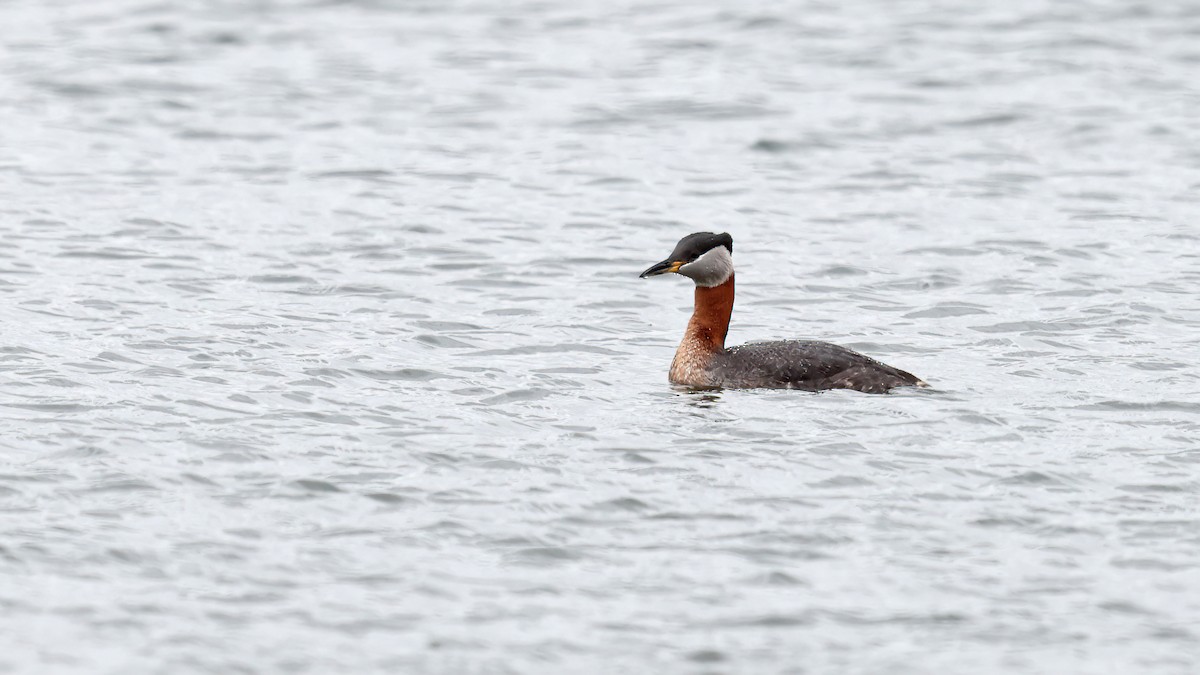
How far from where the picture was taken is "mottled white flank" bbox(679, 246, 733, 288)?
52.1ft

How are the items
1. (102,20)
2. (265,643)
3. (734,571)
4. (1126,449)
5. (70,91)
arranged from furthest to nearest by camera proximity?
(102,20) < (70,91) < (1126,449) < (734,571) < (265,643)

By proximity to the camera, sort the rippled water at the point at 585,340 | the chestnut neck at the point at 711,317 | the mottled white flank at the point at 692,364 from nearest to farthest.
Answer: the rippled water at the point at 585,340
the mottled white flank at the point at 692,364
the chestnut neck at the point at 711,317

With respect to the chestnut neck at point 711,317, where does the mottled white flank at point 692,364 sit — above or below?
below

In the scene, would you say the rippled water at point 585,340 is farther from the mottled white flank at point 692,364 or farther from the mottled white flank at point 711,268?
the mottled white flank at point 711,268

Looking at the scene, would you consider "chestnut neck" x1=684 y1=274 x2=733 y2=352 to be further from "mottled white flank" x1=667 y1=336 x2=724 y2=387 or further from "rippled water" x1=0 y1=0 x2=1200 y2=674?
"rippled water" x1=0 y1=0 x2=1200 y2=674

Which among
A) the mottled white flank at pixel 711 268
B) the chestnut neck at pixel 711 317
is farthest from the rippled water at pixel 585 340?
the mottled white flank at pixel 711 268

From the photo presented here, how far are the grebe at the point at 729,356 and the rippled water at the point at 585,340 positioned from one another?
0.92 ft

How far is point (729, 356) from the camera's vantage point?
51.1 feet

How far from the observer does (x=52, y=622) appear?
10.2m

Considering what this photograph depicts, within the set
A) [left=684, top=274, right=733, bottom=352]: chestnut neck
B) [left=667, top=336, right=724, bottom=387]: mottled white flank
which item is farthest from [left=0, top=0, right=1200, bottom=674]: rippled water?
[left=684, top=274, right=733, bottom=352]: chestnut neck

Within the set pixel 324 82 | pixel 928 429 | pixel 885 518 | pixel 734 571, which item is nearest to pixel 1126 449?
pixel 928 429

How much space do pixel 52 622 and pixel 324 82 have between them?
19.9 meters

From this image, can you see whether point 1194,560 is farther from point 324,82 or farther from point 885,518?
point 324,82

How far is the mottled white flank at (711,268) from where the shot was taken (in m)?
15.9
